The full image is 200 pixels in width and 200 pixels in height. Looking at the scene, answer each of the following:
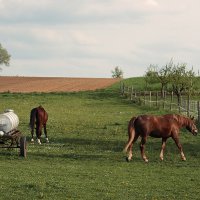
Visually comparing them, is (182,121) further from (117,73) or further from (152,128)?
(117,73)

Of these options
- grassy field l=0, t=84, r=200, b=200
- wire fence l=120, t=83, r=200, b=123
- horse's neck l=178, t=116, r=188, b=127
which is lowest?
grassy field l=0, t=84, r=200, b=200

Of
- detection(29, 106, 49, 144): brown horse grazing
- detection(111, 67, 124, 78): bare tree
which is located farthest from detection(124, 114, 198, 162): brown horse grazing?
detection(111, 67, 124, 78): bare tree

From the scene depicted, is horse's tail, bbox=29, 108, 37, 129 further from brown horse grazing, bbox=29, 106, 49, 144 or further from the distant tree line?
the distant tree line

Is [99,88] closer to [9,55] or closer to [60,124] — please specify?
[60,124]

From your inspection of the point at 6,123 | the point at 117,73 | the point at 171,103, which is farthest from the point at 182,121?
the point at 117,73

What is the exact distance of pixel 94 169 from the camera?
51.4ft

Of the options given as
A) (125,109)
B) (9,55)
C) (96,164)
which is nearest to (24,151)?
(96,164)

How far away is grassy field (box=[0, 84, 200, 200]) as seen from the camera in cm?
1209

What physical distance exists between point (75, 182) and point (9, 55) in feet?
435

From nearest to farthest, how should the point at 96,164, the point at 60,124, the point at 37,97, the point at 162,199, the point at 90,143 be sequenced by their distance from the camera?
the point at 162,199 < the point at 96,164 < the point at 90,143 < the point at 60,124 < the point at 37,97

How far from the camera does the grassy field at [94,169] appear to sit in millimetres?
12094

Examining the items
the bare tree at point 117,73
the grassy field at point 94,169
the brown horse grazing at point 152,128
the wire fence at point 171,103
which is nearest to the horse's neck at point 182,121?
the brown horse grazing at point 152,128

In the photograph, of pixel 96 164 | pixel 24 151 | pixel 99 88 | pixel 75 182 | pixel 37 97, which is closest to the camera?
pixel 75 182

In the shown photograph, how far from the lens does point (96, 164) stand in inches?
661
